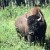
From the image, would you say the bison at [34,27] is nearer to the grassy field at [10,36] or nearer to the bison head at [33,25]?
the bison head at [33,25]

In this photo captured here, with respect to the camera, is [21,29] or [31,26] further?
[21,29]

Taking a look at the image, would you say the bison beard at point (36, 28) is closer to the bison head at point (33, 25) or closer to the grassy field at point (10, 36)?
the bison head at point (33, 25)

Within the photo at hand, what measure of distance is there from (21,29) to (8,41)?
2.49ft

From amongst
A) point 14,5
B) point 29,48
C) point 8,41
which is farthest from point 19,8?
point 29,48

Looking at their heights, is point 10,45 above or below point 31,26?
below

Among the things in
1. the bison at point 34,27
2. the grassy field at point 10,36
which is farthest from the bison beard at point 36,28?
the grassy field at point 10,36

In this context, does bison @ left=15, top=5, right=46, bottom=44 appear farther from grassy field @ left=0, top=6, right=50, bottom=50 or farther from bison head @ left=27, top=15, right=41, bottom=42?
grassy field @ left=0, top=6, right=50, bottom=50

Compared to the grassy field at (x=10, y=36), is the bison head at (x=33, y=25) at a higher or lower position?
higher

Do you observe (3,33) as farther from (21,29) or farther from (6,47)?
(6,47)

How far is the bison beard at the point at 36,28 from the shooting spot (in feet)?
29.5

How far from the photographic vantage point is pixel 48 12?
14.5 meters

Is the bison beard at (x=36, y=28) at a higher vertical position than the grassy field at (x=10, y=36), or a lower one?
higher

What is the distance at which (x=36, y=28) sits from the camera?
9.06 m

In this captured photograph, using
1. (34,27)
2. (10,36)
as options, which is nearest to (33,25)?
(34,27)
